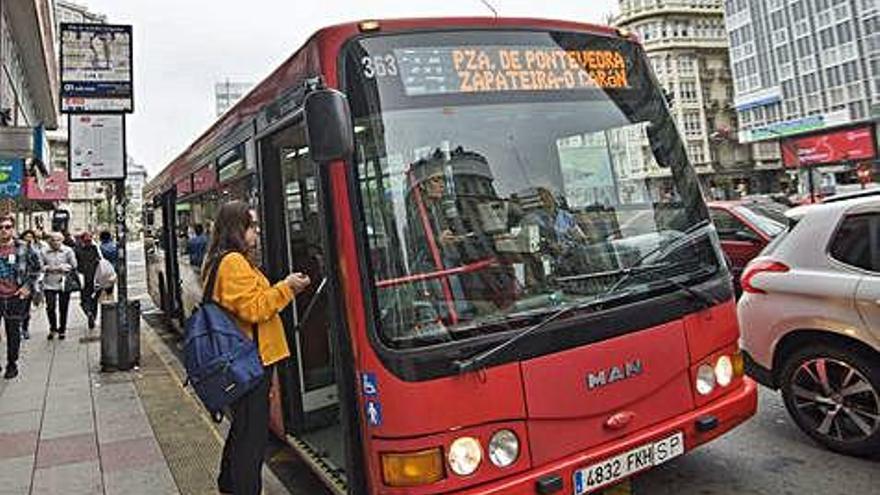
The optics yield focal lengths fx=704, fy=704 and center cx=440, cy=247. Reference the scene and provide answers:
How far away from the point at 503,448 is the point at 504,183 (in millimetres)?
1259

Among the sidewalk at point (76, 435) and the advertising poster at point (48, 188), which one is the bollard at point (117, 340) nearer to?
the sidewalk at point (76, 435)

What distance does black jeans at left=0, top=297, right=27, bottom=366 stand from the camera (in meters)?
8.08

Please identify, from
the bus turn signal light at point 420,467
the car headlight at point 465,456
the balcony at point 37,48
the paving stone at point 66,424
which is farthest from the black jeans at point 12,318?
the balcony at point 37,48

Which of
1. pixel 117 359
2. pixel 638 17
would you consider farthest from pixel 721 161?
pixel 117 359

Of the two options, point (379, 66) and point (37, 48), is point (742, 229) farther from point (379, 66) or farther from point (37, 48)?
point (37, 48)

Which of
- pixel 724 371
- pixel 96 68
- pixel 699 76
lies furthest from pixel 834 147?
pixel 724 371

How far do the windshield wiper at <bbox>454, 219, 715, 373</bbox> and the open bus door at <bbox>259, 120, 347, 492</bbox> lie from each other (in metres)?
1.66

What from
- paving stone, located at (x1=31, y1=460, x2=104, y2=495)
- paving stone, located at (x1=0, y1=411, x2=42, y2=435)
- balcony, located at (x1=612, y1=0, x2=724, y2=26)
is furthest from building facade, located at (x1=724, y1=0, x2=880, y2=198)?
paving stone, located at (x1=31, y1=460, x2=104, y2=495)

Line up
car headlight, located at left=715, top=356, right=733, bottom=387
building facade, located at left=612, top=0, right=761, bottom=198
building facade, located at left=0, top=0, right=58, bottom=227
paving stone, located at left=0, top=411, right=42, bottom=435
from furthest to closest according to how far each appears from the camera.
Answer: building facade, located at left=612, top=0, right=761, bottom=198 < building facade, located at left=0, top=0, right=58, bottom=227 < paving stone, located at left=0, top=411, right=42, bottom=435 < car headlight, located at left=715, top=356, right=733, bottom=387

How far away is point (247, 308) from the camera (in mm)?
3672

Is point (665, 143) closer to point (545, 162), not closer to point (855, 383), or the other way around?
point (545, 162)

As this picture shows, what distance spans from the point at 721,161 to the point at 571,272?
78.7 m

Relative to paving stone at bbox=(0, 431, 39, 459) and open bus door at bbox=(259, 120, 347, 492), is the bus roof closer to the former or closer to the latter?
open bus door at bbox=(259, 120, 347, 492)

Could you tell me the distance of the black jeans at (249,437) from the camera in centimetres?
383
